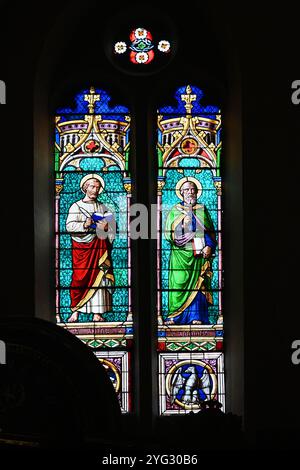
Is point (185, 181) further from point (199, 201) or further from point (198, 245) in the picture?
point (198, 245)

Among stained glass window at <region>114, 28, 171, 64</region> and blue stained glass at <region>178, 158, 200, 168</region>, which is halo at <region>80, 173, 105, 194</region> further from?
stained glass window at <region>114, 28, 171, 64</region>

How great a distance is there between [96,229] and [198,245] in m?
0.88

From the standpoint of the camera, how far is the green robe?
8.05m

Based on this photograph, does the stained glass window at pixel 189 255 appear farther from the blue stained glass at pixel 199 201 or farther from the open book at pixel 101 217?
the open book at pixel 101 217

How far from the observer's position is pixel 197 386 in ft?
26.1

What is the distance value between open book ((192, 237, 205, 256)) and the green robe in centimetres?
3

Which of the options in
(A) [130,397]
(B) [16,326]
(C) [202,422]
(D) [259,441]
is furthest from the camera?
(A) [130,397]

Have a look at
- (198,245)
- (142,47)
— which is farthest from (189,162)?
(142,47)

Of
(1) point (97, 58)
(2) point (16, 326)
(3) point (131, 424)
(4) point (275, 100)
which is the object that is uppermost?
(1) point (97, 58)

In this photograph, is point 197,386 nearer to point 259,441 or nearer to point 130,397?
point 130,397

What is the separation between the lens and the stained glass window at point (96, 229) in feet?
26.2

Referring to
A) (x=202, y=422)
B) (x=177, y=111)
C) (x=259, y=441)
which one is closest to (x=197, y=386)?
(x=259, y=441)
